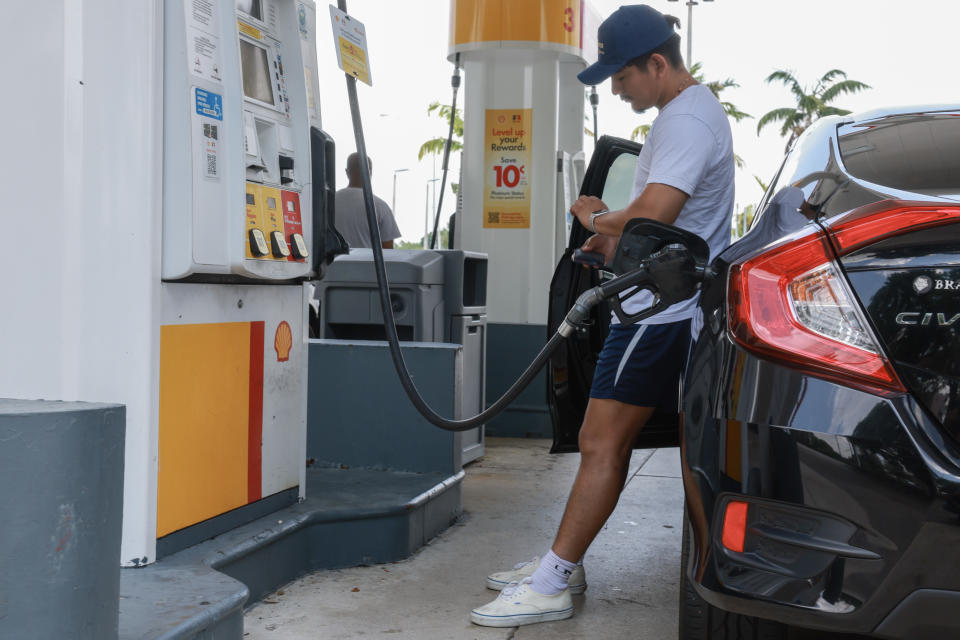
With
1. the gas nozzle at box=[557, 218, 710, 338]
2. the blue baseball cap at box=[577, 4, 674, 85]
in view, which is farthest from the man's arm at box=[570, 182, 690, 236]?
the blue baseball cap at box=[577, 4, 674, 85]

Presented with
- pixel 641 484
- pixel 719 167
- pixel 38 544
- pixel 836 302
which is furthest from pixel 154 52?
pixel 641 484

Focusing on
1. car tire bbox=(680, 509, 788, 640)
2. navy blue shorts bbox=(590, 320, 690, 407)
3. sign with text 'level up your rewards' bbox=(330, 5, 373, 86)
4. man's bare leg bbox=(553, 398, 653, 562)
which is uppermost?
sign with text 'level up your rewards' bbox=(330, 5, 373, 86)

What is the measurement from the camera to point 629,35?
314 centimetres

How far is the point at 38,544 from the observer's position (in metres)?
1.91

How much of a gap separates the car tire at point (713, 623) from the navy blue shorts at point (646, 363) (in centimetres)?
62

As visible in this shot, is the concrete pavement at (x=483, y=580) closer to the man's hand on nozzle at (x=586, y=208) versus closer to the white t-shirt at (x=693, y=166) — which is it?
the white t-shirt at (x=693, y=166)

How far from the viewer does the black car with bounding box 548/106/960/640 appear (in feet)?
5.73

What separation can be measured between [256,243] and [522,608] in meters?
1.41

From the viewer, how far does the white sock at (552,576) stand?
3.21 meters

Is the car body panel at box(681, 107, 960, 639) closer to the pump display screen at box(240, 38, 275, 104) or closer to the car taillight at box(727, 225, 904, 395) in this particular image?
the car taillight at box(727, 225, 904, 395)

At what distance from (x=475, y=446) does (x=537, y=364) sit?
3013 mm

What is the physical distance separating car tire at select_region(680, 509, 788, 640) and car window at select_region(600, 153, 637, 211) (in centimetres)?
173

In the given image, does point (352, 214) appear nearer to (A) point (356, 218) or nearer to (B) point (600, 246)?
(A) point (356, 218)

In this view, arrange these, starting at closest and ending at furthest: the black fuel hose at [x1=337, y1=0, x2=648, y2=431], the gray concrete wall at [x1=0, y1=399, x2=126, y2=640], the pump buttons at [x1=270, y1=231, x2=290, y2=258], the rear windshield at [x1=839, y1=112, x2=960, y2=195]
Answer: the gray concrete wall at [x1=0, y1=399, x2=126, y2=640]
the rear windshield at [x1=839, y1=112, x2=960, y2=195]
the black fuel hose at [x1=337, y1=0, x2=648, y2=431]
the pump buttons at [x1=270, y1=231, x2=290, y2=258]
